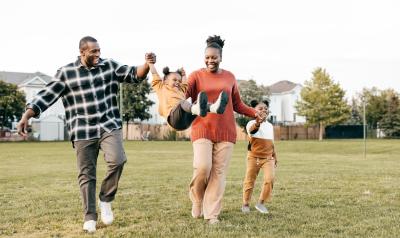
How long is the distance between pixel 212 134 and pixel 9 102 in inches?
Result: 2245

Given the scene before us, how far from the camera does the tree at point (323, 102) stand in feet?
241

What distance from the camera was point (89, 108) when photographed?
6238mm

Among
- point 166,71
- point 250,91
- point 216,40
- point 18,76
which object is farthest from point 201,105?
point 18,76

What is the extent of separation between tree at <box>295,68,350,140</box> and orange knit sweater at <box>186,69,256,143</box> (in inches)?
2689

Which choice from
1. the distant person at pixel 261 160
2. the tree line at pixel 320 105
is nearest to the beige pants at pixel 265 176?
the distant person at pixel 261 160

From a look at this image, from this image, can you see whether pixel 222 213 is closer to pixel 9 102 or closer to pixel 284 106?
pixel 9 102

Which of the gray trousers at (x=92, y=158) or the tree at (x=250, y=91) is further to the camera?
the tree at (x=250, y=91)

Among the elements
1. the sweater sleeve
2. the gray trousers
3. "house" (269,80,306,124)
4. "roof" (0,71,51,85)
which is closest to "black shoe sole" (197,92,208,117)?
the gray trousers

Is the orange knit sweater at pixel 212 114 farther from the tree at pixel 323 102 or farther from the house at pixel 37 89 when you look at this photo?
the tree at pixel 323 102

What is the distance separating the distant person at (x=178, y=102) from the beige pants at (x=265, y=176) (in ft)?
6.02

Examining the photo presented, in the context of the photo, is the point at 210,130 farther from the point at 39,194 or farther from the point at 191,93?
the point at 39,194

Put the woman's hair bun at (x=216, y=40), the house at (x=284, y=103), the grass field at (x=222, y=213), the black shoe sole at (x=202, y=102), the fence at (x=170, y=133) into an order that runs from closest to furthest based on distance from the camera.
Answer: the black shoe sole at (x=202, y=102) → the grass field at (x=222, y=213) → the woman's hair bun at (x=216, y=40) → the fence at (x=170, y=133) → the house at (x=284, y=103)

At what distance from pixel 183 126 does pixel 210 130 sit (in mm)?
632

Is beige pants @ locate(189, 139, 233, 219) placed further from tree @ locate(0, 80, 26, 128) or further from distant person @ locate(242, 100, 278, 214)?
tree @ locate(0, 80, 26, 128)
